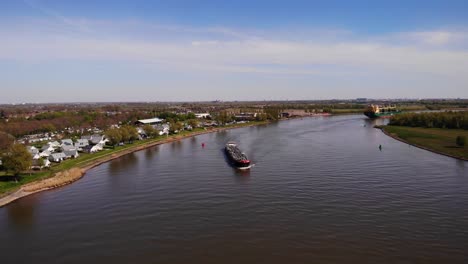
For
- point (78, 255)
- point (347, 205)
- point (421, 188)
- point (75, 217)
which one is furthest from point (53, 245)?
point (421, 188)

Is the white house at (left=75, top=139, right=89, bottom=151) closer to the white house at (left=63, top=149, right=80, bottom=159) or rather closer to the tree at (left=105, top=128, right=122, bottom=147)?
the tree at (left=105, top=128, right=122, bottom=147)

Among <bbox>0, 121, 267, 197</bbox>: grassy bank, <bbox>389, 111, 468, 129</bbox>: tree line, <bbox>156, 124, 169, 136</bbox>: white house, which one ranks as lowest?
<bbox>0, 121, 267, 197</bbox>: grassy bank

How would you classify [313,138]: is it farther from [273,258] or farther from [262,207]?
[273,258]

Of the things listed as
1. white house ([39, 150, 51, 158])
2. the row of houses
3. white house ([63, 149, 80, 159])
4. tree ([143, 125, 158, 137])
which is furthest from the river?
tree ([143, 125, 158, 137])

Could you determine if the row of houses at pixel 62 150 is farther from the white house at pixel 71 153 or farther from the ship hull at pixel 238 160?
the ship hull at pixel 238 160

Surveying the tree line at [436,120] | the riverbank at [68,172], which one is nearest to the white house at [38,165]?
the riverbank at [68,172]

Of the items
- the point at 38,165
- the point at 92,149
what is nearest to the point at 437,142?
the point at 92,149
